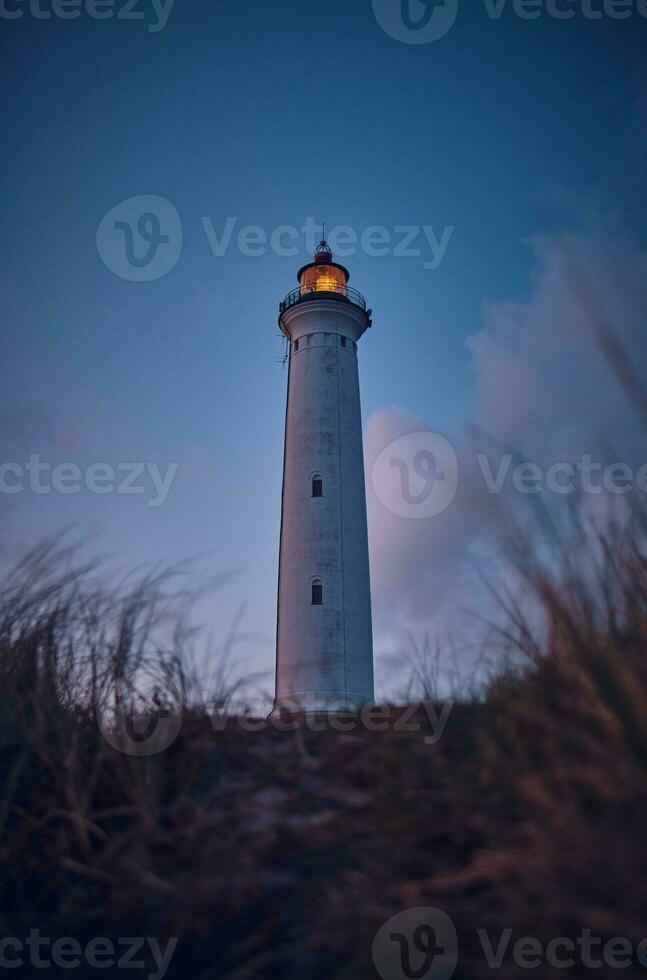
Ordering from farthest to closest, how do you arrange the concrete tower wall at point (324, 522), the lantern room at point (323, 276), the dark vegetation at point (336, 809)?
1. the lantern room at point (323, 276)
2. the concrete tower wall at point (324, 522)
3. the dark vegetation at point (336, 809)

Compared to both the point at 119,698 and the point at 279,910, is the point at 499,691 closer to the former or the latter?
the point at 279,910

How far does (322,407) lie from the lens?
895 inches

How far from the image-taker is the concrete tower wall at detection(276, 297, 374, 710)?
20000 mm

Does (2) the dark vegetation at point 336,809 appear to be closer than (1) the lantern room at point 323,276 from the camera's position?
Yes

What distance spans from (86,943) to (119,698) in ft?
5.31

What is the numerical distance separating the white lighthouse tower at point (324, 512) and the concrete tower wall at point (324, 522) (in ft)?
0.10

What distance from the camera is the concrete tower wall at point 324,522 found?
20000 mm

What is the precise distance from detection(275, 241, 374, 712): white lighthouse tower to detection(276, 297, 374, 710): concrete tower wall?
30 mm

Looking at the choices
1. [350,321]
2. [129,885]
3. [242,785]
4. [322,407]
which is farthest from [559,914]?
[350,321]

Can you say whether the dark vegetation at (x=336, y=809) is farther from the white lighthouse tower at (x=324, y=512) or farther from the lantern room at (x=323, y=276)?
the lantern room at (x=323, y=276)

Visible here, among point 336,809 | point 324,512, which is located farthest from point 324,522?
point 336,809

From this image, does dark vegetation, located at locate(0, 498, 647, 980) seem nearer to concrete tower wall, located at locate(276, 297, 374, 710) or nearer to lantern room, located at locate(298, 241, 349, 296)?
concrete tower wall, located at locate(276, 297, 374, 710)

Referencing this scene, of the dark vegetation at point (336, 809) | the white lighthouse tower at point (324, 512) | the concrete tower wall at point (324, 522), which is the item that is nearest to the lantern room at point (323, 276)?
the white lighthouse tower at point (324, 512)

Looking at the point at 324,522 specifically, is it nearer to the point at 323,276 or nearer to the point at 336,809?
the point at 323,276
